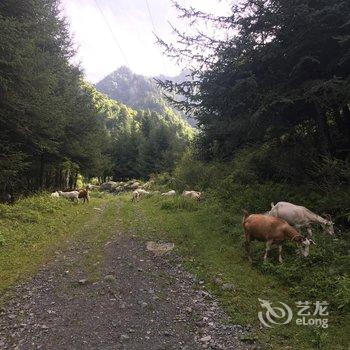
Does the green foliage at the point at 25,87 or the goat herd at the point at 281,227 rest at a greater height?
the green foliage at the point at 25,87

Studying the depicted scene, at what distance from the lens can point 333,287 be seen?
833 centimetres

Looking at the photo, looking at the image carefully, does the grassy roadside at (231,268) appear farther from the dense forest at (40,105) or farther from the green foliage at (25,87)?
the dense forest at (40,105)

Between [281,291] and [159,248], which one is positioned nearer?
[281,291]

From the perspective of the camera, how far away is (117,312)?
7.86 m

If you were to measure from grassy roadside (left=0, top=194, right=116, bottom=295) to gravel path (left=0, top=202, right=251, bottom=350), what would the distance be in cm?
84

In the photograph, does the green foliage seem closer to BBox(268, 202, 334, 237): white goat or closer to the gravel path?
the gravel path

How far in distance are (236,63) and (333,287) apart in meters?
9.50

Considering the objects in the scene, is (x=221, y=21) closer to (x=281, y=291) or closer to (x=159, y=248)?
(x=159, y=248)

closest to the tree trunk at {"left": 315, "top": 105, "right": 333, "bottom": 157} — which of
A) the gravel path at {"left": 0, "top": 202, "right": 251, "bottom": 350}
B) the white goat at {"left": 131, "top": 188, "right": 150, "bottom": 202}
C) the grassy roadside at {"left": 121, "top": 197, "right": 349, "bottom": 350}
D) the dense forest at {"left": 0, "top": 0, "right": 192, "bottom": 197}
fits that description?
the grassy roadside at {"left": 121, "top": 197, "right": 349, "bottom": 350}

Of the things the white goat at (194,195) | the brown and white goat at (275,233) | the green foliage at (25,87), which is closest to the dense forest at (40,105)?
the green foliage at (25,87)

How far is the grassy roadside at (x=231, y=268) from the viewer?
21.9 ft

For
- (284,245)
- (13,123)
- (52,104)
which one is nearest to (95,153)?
(52,104)

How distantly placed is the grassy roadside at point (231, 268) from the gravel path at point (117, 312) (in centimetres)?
42

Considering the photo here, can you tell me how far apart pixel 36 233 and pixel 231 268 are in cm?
861
